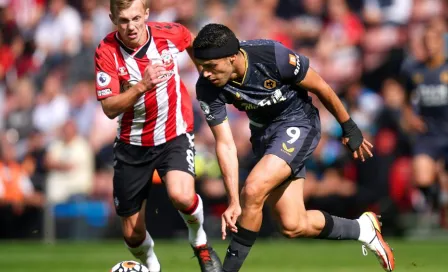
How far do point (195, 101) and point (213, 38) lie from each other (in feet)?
31.2

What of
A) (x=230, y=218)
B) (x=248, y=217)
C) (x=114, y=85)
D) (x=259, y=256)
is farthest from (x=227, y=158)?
(x=259, y=256)

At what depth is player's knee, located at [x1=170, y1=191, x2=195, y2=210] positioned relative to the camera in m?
9.11

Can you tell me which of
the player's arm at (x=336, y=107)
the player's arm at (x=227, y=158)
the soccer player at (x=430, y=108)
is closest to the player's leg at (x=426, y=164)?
the soccer player at (x=430, y=108)

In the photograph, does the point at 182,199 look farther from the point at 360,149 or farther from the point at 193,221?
the point at 360,149

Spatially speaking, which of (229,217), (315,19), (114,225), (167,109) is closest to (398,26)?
(315,19)

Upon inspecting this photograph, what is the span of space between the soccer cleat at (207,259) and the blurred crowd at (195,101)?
20.3ft

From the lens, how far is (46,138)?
18062 mm

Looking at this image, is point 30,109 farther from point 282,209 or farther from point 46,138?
point 282,209

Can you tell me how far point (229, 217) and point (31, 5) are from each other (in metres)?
13.4

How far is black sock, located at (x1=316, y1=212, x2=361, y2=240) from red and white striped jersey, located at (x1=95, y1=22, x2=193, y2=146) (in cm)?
168

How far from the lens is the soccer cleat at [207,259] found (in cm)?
929

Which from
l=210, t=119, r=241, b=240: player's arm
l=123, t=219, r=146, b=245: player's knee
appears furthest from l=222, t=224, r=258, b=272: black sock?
l=123, t=219, r=146, b=245: player's knee

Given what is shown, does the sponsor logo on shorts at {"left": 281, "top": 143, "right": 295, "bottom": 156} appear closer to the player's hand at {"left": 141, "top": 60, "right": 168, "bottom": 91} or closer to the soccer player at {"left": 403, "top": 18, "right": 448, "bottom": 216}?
the player's hand at {"left": 141, "top": 60, "right": 168, "bottom": 91}

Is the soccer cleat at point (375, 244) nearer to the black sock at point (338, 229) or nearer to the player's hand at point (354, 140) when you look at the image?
the black sock at point (338, 229)
